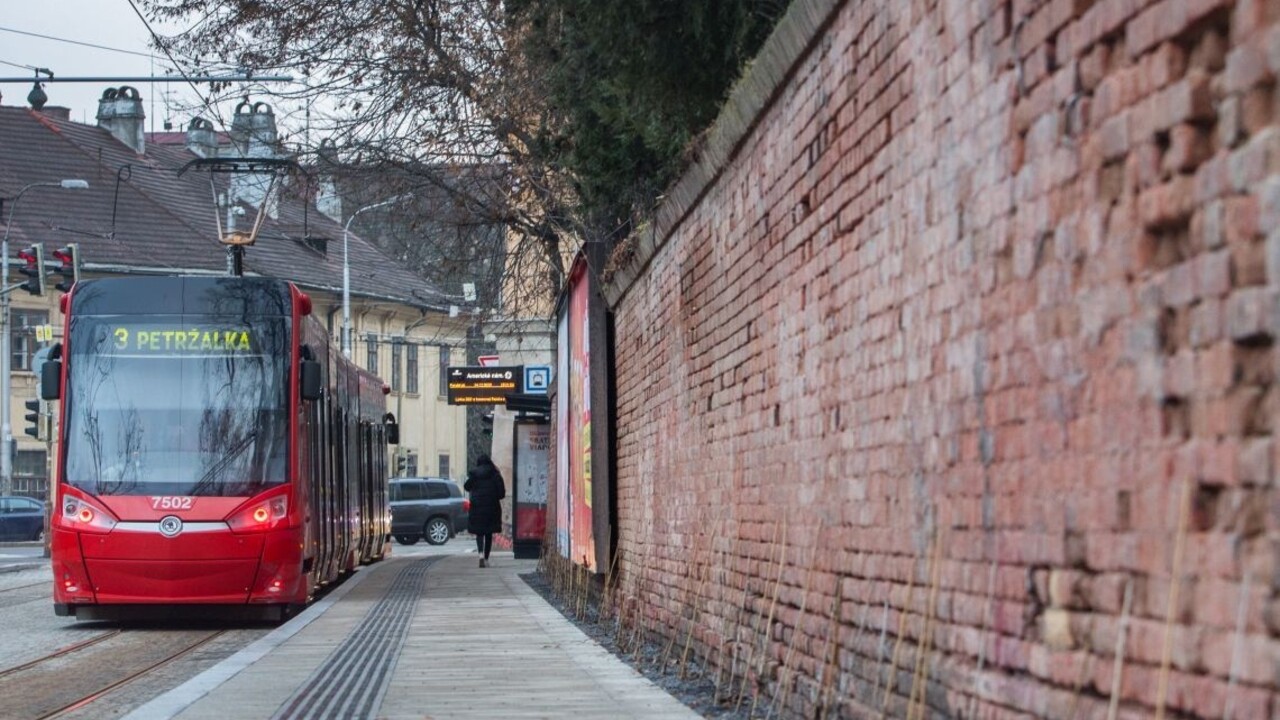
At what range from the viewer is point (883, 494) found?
709 cm

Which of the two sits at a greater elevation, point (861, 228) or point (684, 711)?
point (861, 228)

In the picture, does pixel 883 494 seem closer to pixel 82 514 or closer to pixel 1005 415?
pixel 1005 415

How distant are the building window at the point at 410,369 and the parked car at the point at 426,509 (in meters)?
21.5

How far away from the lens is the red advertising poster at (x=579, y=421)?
18484 millimetres

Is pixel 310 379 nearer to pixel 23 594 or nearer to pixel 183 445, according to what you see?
pixel 183 445

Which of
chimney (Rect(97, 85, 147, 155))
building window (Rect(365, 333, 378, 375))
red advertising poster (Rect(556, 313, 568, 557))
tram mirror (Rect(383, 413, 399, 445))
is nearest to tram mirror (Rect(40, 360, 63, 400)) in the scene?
red advertising poster (Rect(556, 313, 568, 557))

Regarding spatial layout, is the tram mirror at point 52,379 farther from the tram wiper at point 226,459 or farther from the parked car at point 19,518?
the parked car at point 19,518

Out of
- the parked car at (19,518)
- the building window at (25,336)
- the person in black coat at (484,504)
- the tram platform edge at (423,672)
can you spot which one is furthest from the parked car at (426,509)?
the tram platform edge at (423,672)

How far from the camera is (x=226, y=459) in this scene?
17.8 m

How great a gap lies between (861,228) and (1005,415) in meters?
2.04

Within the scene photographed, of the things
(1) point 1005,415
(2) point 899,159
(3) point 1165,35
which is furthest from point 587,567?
(3) point 1165,35

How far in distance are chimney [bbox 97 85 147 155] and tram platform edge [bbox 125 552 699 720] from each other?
54.8 metres

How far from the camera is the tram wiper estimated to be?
17594 mm

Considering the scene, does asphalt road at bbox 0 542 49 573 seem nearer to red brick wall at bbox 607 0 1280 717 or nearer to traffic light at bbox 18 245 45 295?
traffic light at bbox 18 245 45 295
